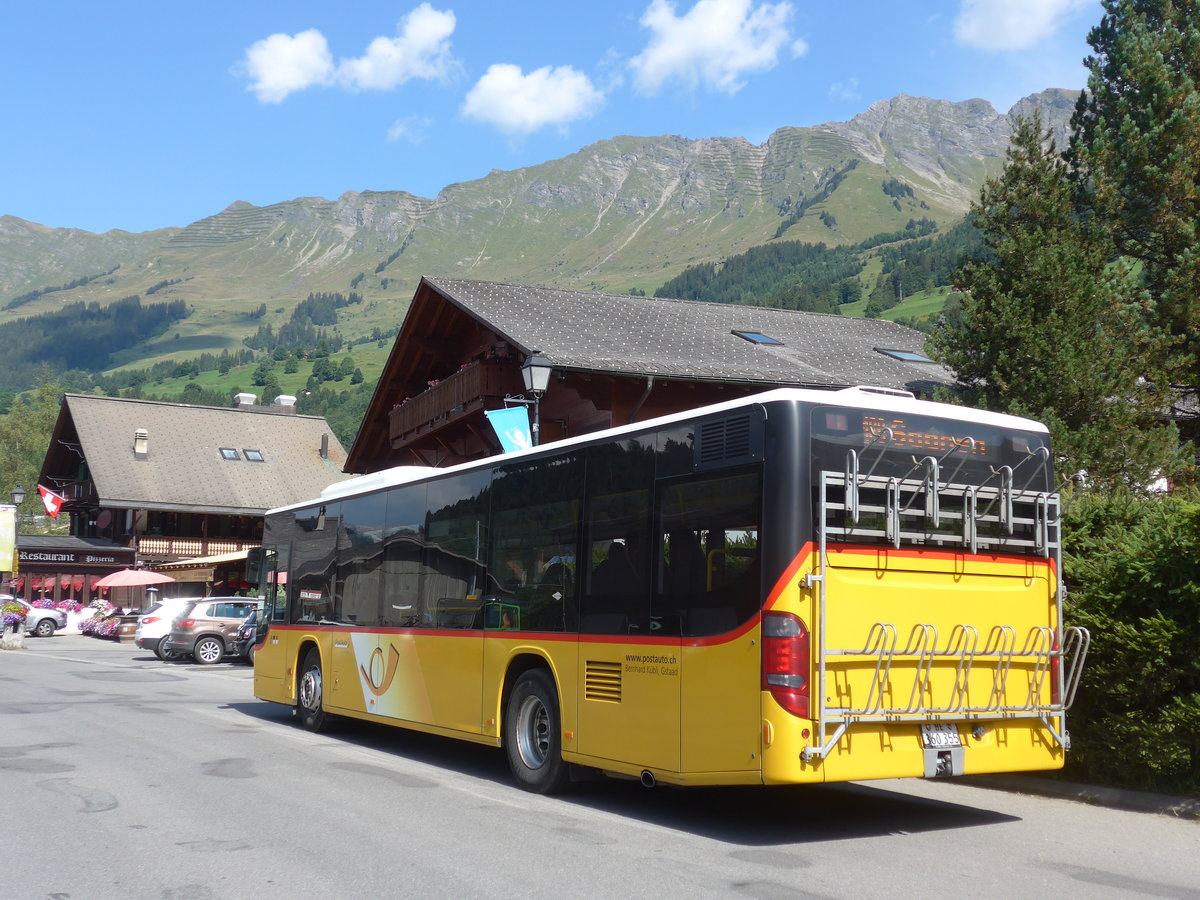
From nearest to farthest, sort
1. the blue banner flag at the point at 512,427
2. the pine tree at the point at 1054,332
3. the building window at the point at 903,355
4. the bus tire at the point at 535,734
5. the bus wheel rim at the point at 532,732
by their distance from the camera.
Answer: the bus tire at the point at 535,734 → the bus wheel rim at the point at 532,732 → the pine tree at the point at 1054,332 → the blue banner flag at the point at 512,427 → the building window at the point at 903,355

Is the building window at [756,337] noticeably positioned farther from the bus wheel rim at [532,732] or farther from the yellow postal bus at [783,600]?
the bus wheel rim at [532,732]

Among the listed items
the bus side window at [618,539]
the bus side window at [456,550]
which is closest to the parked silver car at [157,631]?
the bus side window at [456,550]

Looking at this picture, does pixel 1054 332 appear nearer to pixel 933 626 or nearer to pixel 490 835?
pixel 933 626

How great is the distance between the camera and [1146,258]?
19547 millimetres

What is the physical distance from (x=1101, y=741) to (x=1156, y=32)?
14516 mm

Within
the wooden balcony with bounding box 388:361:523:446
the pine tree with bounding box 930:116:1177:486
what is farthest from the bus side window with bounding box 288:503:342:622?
the wooden balcony with bounding box 388:361:523:446

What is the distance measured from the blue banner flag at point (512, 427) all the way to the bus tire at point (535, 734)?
8467mm

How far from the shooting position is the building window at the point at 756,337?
2884 cm

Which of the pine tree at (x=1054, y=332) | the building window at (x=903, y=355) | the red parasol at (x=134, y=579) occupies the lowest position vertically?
the red parasol at (x=134, y=579)

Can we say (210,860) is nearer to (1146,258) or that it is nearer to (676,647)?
(676,647)

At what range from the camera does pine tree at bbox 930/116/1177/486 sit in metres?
16.7

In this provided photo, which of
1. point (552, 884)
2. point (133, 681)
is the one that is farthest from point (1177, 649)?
point (133, 681)

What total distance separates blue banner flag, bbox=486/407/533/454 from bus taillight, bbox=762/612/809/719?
36.9 feet

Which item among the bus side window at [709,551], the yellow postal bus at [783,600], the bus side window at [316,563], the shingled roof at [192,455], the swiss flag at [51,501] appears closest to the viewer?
the yellow postal bus at [783,600]
